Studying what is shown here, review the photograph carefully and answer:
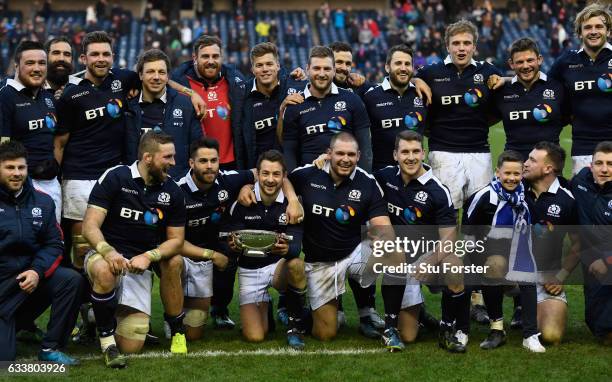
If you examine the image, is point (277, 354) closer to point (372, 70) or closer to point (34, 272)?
point (34, 272)

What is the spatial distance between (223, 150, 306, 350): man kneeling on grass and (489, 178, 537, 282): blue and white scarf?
4.95 feet

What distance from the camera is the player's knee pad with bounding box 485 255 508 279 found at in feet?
22.7

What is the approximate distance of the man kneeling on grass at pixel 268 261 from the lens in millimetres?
7078

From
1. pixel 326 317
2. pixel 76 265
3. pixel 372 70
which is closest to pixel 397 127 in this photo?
pixel 326 317

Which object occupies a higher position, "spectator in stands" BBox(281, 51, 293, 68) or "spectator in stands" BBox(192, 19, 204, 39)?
"spectator in stands" BBox(192, 19, 204, 39)

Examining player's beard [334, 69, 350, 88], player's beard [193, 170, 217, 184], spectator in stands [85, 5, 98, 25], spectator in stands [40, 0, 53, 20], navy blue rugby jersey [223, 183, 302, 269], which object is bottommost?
navy blue rugby jersey [223, 183, 302, 269]

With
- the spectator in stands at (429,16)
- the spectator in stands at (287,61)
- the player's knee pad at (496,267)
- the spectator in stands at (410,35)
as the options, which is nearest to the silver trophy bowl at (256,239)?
the player's knee pad at (496,267)

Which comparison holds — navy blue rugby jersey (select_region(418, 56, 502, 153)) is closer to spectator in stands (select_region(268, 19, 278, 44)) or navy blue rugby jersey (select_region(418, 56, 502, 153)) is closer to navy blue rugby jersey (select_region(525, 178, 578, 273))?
navy blue rugby jersey (select_region(525, 178, 578, 273))

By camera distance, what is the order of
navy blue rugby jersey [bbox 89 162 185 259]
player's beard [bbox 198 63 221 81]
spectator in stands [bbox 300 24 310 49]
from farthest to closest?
1. spectator in stands [bbox 300 24 310 49]
2. player's beard [bbox 198 63 221 81]
3. navy blue rugby jersey [bbox 89 162 185 259]

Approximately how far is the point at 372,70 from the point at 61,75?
23.9 meters

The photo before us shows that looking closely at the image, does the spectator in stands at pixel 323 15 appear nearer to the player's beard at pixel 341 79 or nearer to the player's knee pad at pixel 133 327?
the player's beard at pixel 341 79

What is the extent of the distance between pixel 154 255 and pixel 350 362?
158cm

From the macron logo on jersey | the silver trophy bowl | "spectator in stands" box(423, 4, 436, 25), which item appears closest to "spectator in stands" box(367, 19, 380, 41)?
"spectator in stands" box(423, 4, 436, 25)

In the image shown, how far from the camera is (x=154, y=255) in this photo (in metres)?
6.66
